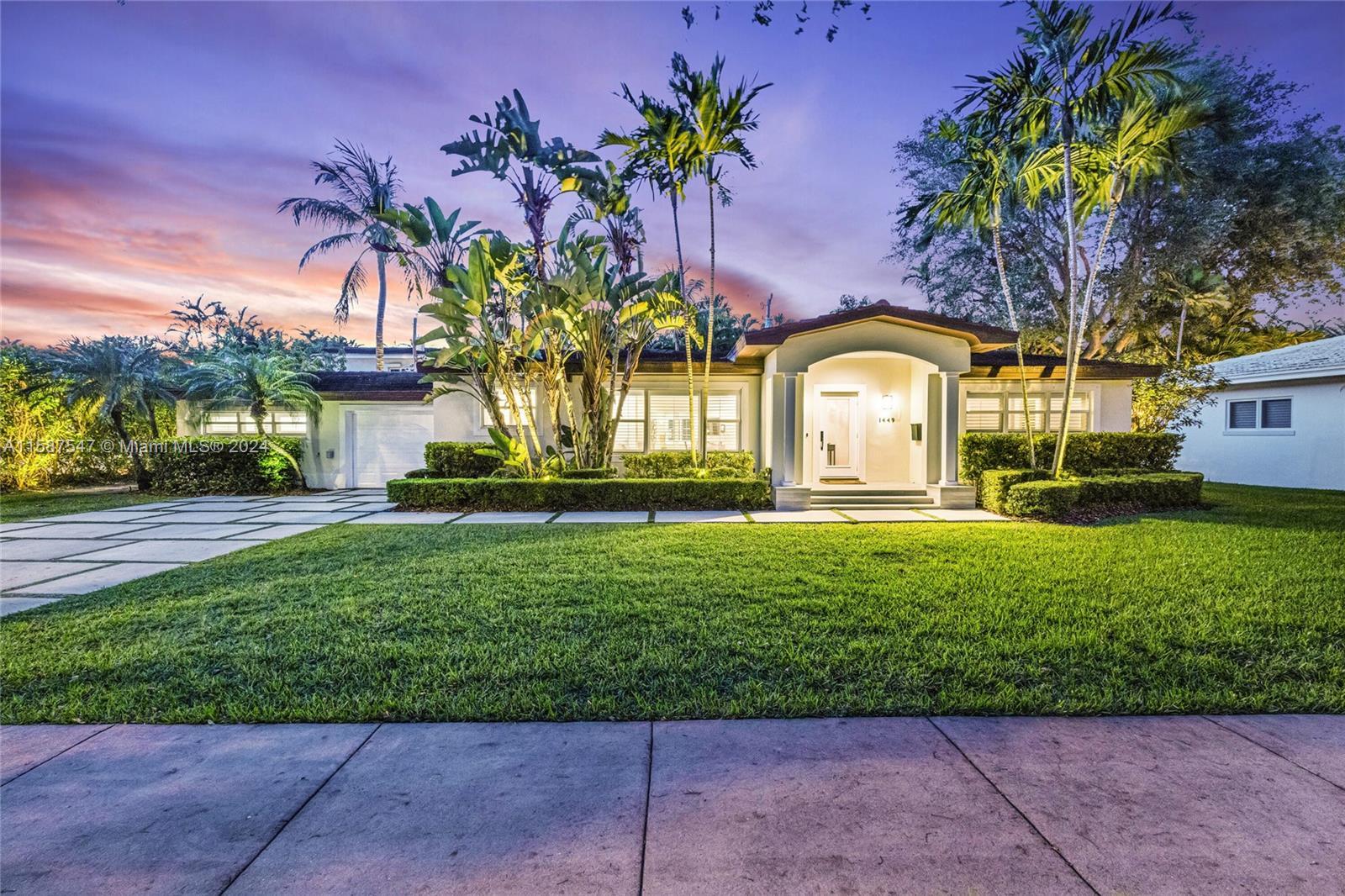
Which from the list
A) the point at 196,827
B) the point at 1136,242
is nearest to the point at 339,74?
the point at 196,827

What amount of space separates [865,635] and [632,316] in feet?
27.1

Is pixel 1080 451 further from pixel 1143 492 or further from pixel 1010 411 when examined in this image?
pixel 1143 492

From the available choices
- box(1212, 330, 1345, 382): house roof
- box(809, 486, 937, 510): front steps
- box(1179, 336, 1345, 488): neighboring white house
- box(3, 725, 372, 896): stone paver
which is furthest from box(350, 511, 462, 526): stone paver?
box(1179, 336, 1345, 488): neighboring white house

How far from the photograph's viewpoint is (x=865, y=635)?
386cm

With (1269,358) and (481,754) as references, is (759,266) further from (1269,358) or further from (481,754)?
(481,754)

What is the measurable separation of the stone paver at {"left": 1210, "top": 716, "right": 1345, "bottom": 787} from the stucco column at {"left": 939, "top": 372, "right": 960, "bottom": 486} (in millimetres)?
8408

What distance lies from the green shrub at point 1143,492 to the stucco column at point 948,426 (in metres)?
2.07

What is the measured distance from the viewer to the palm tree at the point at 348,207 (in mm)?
16328

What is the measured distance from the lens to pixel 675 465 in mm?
11953

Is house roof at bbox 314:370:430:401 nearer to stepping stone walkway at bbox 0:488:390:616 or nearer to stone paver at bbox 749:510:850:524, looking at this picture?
stepping stone walkway at bbox 0:488:390:616

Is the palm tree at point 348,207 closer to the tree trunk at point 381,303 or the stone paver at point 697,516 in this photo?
the tree trunk at point 381,303

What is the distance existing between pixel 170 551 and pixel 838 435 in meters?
12.4

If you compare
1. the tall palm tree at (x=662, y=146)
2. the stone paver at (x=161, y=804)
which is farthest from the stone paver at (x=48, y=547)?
the tall palm tree at (x=662, y=146)

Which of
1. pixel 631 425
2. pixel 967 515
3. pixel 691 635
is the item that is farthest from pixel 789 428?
pixel 691 635
